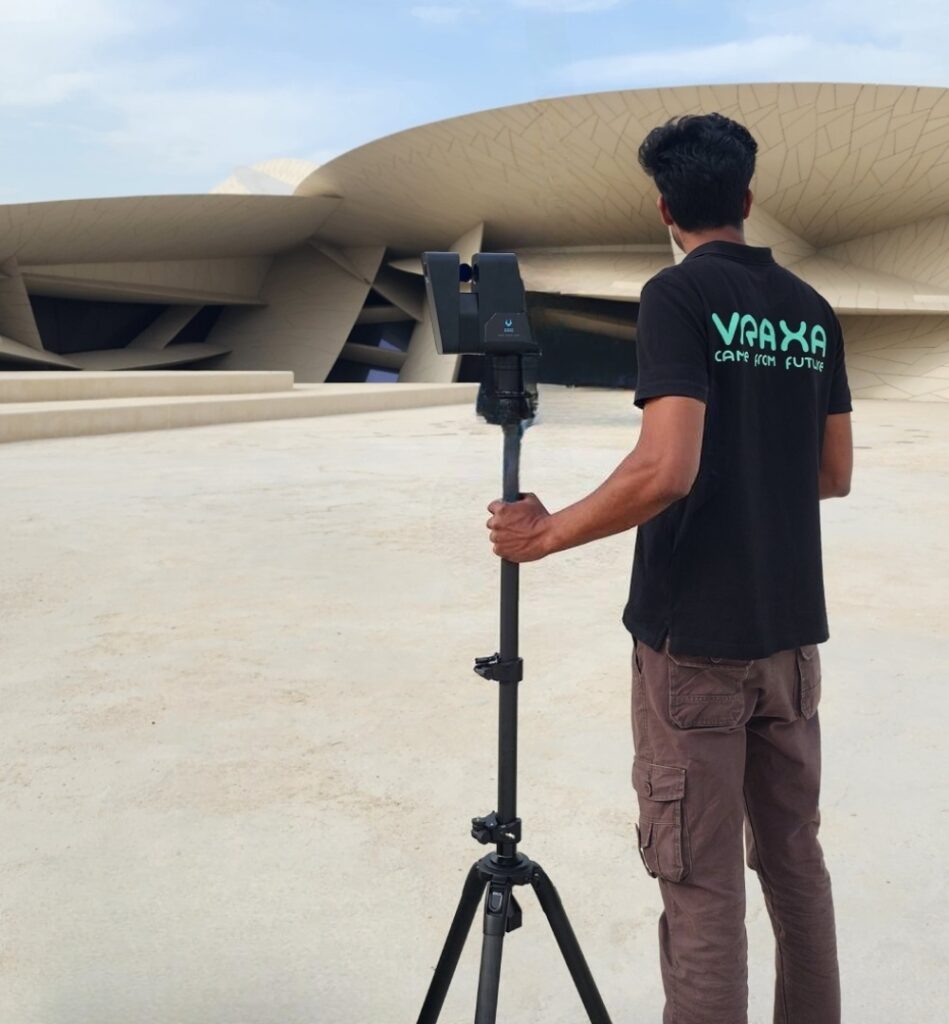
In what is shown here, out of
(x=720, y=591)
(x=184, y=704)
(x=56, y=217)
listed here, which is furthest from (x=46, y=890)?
(x=56, y=217)

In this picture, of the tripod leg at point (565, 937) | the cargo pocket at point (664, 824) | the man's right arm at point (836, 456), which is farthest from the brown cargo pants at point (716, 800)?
the man's right arm at point (836, 456)

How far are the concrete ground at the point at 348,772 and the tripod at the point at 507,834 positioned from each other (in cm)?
32

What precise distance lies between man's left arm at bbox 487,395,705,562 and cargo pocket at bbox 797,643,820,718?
0.37 meters

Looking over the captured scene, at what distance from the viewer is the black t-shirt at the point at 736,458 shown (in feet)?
4.56

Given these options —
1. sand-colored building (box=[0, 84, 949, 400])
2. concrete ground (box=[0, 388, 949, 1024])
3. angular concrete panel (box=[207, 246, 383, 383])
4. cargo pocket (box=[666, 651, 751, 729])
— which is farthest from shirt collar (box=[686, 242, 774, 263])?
angular concrete panel (box=[207, 246, 383, 383])

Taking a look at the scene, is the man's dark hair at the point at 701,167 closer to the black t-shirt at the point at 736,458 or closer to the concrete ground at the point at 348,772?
the black t-shirt at the point at 736,458

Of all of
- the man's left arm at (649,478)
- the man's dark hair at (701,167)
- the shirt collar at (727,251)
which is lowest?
the man's left arm at (649,478)

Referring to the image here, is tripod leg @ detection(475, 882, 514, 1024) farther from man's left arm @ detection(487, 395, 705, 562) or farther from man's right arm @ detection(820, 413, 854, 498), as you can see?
man's right arm @ detection(820, 413, 854, 498)

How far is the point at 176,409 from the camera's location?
12.5 meters

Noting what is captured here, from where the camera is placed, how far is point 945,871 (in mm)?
2279

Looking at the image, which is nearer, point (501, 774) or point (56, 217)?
point (501, 774)

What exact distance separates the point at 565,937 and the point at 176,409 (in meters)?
11.8

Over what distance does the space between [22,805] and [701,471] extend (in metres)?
1.99

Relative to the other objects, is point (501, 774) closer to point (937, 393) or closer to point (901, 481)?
point (901, 481)
